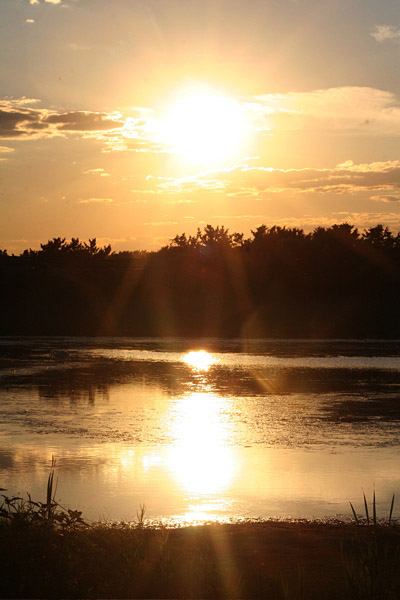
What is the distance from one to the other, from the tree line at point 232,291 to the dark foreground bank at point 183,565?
58009 mm

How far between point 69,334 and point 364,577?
61.2 metres

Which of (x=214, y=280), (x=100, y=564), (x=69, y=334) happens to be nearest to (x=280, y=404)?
(x=100, y=564)

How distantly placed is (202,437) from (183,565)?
991cm

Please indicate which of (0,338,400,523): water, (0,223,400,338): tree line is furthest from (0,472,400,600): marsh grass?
(0,223,400,338): tree line

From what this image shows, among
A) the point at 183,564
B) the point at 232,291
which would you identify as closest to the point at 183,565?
the point at 183,564

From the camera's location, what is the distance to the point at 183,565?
8734mm

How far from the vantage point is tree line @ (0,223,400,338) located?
235 ft

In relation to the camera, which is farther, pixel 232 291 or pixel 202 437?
pixel 232 291

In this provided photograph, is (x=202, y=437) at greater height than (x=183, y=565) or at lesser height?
lesser

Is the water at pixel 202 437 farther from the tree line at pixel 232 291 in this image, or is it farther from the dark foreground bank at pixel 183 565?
the tree line at pixel 232 291

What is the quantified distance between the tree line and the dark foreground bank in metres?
58.0

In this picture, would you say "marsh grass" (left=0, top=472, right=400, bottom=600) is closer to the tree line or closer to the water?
the water

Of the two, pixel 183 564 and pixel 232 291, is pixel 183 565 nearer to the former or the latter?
pixel 183 564

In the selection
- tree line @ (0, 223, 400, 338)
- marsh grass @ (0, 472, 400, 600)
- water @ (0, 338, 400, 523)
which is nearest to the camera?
marsh grass @ (0, 472, 400, 600)
